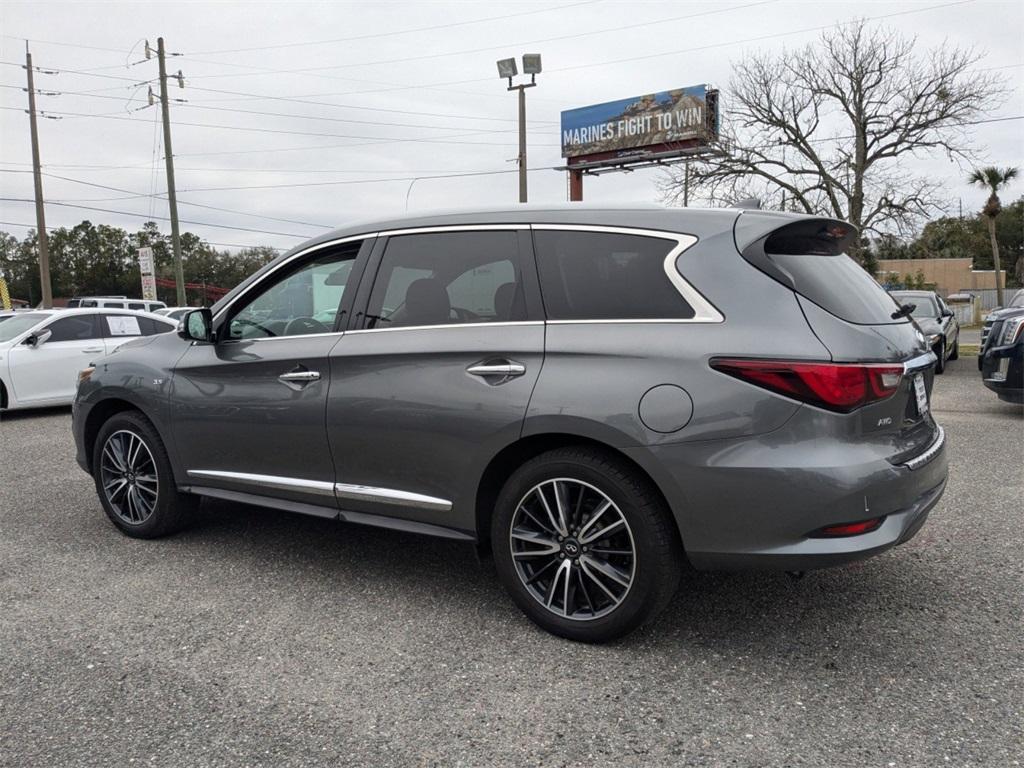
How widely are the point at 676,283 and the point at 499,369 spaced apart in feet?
2.61

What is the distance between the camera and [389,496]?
3670mm

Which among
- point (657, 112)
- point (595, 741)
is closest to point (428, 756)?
point (595, 741)

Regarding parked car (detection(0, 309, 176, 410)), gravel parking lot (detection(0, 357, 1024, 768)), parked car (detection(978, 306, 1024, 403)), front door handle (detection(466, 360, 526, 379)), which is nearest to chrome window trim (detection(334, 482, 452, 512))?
gravel parking lot (detection(0, 357, 1024, 768))

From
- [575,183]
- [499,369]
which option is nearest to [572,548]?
[499,369]

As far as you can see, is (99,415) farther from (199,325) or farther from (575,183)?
(575,183)

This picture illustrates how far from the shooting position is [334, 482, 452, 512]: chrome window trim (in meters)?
3.55

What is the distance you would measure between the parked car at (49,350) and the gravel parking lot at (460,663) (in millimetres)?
6689

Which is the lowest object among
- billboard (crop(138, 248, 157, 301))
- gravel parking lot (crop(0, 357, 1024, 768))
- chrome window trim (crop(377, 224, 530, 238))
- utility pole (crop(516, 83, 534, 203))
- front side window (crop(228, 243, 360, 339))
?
gravel parking lot (crop(0, 357, 1024, 768))

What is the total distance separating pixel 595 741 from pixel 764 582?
5.49 feet

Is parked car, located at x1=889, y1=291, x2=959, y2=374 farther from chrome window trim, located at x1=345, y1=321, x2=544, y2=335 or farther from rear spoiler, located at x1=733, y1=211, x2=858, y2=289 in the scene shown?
Answer: chrome window trim, located at x1=345, y1=321, x2=544, y2=335

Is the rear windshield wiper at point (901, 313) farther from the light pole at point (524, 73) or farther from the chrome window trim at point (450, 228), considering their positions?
the light pole at point (524, 73)

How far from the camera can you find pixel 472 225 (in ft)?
12.1

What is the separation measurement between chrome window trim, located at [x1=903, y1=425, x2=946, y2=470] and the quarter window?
1015 mm

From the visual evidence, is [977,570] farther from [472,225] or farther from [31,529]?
[31,529]
